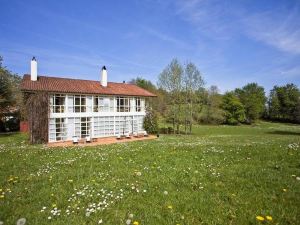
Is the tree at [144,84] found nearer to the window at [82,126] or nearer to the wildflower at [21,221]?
the window at [82,126]

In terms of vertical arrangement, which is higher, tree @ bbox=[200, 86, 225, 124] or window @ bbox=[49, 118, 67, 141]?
tree @ bbox=[200, 86, 225, 124]

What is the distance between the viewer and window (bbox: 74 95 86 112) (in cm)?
2931

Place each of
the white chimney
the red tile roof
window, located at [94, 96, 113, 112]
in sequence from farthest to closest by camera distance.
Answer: window, located at [94, 96, 113, 112] → the white chimney → the red tile roof

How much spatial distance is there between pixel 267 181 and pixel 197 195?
7.93 feet

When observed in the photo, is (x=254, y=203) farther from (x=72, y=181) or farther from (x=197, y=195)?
(x=72, y=181)

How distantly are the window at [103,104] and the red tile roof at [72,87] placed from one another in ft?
3.84

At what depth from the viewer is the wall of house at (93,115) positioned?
27552mm

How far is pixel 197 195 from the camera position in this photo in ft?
20.2

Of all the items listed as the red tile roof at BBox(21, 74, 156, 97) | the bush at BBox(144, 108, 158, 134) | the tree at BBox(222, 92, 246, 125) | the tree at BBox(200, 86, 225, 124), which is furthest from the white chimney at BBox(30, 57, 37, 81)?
the tree at BBox(222, 92, 246, 125)

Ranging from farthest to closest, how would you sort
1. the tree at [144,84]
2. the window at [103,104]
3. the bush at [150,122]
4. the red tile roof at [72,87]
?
the tree at [144,84], the bush at [150,122], the window at [103,104], the red tile roof at [72,87]

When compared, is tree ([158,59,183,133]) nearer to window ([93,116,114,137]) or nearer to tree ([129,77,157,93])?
window ([93,116,114,137])

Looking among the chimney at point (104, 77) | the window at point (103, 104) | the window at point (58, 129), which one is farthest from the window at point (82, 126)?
the chimney at point (104, 77)

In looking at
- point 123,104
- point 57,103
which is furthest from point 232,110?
point 57,103

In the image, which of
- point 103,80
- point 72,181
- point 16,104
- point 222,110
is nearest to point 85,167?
point 72,181
